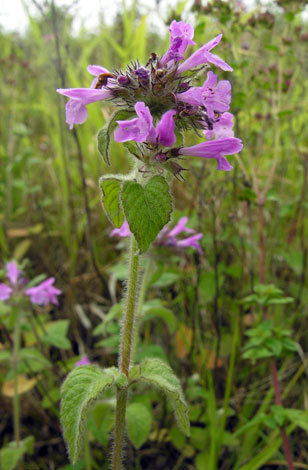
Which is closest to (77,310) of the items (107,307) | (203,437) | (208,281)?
(107,307)

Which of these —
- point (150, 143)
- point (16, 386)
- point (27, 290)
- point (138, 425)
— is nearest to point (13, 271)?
point (27, 290)

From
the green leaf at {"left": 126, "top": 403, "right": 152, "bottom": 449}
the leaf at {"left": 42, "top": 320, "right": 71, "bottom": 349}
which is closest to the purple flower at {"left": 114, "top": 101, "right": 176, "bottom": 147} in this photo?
the green leaf at {"left": 126, "top": 403, "right": 152, "bottom": 449}

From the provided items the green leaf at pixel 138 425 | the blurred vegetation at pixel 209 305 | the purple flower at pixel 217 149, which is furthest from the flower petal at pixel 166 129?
the green leaf at pixel 138 425

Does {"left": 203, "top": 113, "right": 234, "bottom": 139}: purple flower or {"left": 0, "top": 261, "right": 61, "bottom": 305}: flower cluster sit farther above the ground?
{"left": 203, "top": 113, "right": 234, "bottom": 139}: purple flower

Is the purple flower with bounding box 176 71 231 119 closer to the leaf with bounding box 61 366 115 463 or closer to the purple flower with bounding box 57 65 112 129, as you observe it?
the purple flower with bounding box 57 65 112 129

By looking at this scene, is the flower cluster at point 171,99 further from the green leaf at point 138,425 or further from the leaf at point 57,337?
the leaf at point 57,337

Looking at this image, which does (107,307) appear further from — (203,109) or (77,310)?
(203,109)
